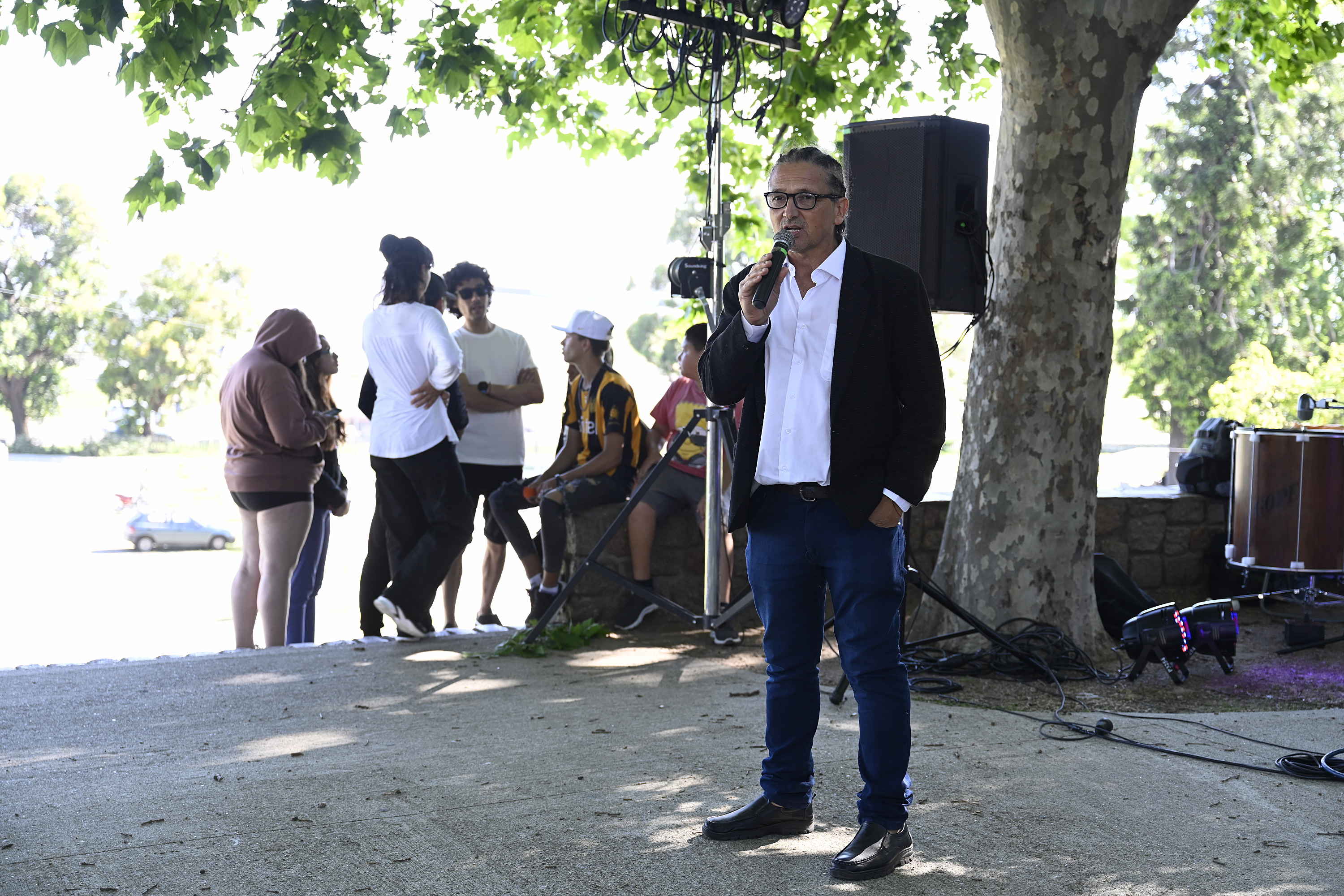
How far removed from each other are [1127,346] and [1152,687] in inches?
1041

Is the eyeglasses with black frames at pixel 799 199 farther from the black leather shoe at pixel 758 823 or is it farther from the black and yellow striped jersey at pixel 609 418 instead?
the black and yellow striped jersey at pixel 609 418

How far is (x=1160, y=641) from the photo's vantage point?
15.8 feet

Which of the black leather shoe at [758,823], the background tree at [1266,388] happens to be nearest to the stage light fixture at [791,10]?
the black leather shoe at [758,823]

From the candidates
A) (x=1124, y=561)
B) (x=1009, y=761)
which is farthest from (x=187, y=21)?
(x=1124, y=561)

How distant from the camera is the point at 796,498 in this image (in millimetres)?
2928

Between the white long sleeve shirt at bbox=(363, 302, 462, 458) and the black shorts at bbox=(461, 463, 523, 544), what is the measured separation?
67cm

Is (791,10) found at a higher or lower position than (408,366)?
higher

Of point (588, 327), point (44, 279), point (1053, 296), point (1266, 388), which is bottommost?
point (588, 327)

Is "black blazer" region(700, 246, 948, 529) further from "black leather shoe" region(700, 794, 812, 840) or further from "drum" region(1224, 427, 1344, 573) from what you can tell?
"drum" region(1224, 427, 1344, 573)

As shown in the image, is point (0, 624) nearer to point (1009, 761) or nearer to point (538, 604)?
point (538, 604)

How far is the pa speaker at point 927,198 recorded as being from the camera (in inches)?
193

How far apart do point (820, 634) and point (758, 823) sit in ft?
1.71

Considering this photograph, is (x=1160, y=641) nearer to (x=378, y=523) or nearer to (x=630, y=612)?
(x=630, y=612)

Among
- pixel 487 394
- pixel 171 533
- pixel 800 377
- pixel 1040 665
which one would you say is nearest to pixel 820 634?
pixel 800 377
